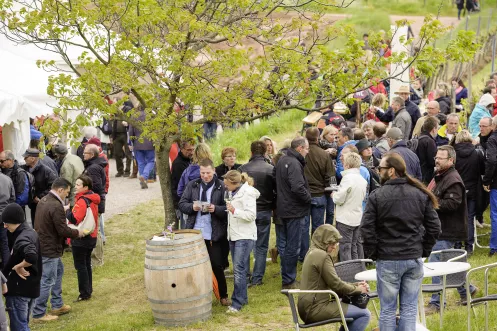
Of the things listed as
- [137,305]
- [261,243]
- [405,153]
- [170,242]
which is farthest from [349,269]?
[137,305]

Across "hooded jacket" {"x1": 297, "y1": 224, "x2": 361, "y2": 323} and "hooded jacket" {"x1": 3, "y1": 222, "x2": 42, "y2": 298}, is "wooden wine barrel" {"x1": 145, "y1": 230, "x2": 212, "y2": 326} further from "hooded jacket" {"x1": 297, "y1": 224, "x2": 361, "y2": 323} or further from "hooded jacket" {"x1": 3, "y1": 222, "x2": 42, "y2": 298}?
"hooded jacket" {"x1": 297, "y1": 224, "x2": 361, "y2": 323}

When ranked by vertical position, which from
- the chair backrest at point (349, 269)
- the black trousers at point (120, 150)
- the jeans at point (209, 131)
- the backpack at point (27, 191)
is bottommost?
the chair backrest at point (349, 269)

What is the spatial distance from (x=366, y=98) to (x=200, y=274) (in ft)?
30.3

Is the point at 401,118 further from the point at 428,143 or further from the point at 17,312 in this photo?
the point at 17,312

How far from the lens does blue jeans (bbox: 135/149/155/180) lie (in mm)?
18375

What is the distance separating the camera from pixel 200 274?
32.0ft

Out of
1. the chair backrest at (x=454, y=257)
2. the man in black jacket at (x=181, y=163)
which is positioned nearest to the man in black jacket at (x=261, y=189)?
the man in black jacket at (x=181, y=163)

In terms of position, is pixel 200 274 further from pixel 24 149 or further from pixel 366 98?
pixel 366 98

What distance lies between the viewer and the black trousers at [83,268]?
11359mm

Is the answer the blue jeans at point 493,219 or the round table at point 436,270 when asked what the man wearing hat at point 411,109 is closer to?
the blue jeans at point 493,219

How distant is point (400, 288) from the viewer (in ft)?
24.2

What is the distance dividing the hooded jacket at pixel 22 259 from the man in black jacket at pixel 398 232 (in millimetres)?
3914

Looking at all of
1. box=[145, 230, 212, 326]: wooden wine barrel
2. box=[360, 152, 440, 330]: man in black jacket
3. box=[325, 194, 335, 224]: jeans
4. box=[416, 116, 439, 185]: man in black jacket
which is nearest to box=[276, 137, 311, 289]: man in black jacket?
box=[325, 194, 335, 224]: jeans

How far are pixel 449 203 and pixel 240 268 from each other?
105 inches
